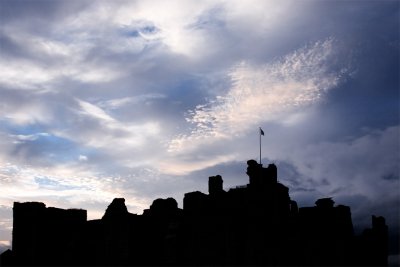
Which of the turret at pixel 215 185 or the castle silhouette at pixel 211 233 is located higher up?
the turret at pixel 215 185

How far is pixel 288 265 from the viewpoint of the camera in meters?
52.3

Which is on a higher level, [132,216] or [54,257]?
[132,216]

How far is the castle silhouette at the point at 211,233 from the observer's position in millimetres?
52938

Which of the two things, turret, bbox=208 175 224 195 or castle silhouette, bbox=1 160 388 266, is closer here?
castle silhouette, bbox=1 160 388 266

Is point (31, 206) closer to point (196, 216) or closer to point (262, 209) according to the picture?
point (196, 216)

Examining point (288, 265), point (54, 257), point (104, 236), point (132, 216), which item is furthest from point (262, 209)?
point (54, 257)

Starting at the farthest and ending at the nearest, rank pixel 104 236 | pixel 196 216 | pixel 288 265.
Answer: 1. pixel 104 236
2. pixel 196 216
3. pixel 288 265

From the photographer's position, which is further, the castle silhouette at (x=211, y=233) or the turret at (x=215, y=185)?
the turret at (x=215, y=185)

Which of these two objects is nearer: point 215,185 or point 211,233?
point 211,233

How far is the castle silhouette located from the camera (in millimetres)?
52938

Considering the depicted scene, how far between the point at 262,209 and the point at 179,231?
390 inches

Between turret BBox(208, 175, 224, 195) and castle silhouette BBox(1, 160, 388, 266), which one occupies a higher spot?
turret BBox(208, 175, 224, 195)

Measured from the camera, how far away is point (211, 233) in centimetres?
5525

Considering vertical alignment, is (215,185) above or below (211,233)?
above
